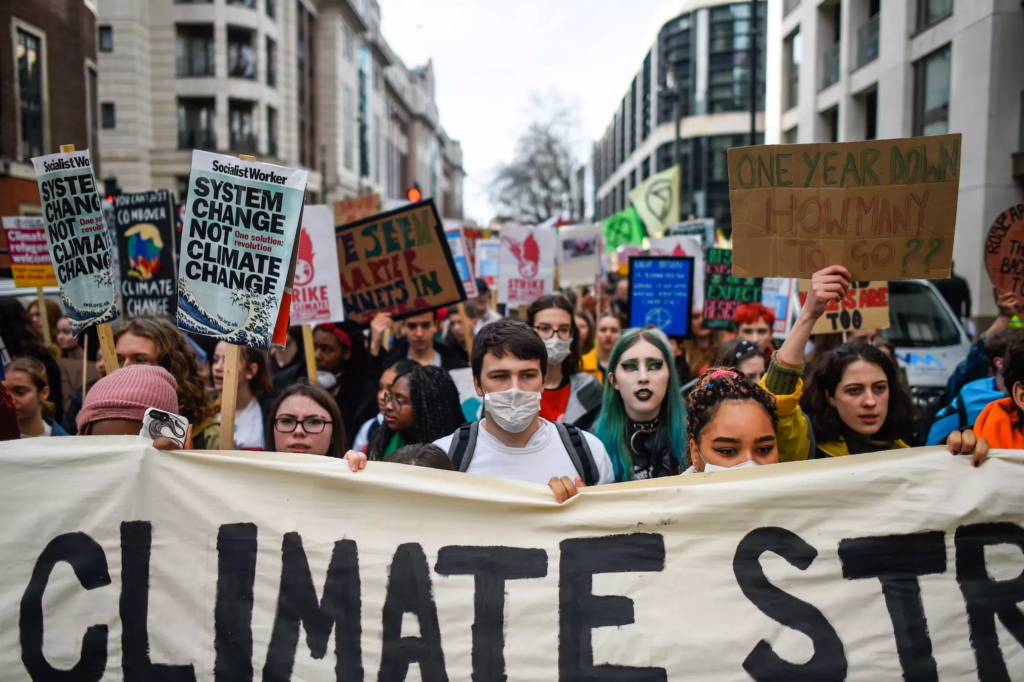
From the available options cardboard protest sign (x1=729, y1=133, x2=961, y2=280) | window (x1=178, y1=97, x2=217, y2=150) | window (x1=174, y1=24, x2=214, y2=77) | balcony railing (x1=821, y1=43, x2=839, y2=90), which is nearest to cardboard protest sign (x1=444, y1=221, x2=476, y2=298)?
cardboard protest sign (x1=729, y1=133, x2=961, y2=280)

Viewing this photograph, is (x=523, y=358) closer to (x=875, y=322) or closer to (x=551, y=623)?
(x=551, y=623)

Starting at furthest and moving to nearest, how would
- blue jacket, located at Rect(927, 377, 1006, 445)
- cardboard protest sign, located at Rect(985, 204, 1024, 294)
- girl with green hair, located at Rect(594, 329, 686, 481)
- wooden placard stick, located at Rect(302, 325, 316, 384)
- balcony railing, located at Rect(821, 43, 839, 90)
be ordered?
balcony railing, located at Rect(821, 43, 839, 90) < cardboard protest sign, located at Rect(985, 204, 1024, 294) < wooden placard stick, located at Rect(302, 325, 316, 384) < blue jacket, located at Rect(927, 377, 1006, 445) < girl with green hair, located at Rect(594, 329, 686, 481)

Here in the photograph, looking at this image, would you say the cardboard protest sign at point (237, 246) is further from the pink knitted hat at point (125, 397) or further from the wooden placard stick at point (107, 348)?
the wooden placard stick at point (107, 348)

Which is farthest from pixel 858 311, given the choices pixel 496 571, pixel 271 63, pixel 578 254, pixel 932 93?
pixel 271 63

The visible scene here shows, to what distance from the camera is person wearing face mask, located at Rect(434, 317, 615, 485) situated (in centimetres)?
312

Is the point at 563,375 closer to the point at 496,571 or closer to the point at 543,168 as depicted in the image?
the point at 496,571

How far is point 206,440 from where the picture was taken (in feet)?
12.5

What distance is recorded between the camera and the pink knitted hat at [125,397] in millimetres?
2703

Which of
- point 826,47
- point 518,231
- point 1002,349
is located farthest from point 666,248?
point 826,47

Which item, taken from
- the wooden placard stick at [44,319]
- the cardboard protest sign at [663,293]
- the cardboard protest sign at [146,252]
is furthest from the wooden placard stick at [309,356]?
the wooden placard stick at [44,319]

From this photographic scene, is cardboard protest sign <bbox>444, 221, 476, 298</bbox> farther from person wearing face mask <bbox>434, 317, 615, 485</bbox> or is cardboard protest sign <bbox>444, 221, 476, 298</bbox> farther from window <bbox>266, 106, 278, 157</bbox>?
window <bbox>266, 106, 278, 157</bbox>

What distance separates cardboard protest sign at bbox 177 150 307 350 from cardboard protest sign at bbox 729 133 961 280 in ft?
5.13

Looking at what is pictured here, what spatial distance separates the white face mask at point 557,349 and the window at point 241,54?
4021 cm

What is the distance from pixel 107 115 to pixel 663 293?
117ft
